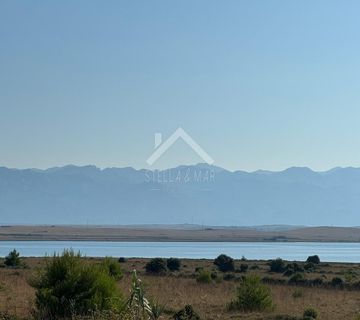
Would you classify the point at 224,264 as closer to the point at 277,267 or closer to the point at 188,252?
the point at 277,267

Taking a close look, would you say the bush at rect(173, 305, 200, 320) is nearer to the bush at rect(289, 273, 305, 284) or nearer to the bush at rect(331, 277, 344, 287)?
the bush at rect(331, 277, 344, 287)

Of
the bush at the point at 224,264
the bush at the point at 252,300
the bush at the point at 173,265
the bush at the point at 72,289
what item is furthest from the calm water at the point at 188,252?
the bush at the point at 72,289

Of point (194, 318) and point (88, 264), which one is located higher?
point (88, 264)

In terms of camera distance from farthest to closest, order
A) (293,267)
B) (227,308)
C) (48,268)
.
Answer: (293,267)
(227,308)
(48,268)

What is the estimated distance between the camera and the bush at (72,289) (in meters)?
17.4

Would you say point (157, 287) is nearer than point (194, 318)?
No

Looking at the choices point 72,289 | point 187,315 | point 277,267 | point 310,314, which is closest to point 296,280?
Result: point 277,267

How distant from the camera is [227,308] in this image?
22.3 meters

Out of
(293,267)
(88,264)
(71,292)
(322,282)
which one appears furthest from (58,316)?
(293,267)

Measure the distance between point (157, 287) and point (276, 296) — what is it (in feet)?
15.5

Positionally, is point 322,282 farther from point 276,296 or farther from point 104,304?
point 104,304

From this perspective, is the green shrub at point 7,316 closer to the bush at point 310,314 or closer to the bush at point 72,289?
the bush at point 72,289

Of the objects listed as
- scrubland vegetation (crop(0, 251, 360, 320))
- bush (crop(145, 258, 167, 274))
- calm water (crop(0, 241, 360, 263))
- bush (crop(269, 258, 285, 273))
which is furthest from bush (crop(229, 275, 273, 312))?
calm water (crop(0, 241, 360, 263))

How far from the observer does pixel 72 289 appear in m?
17.7
